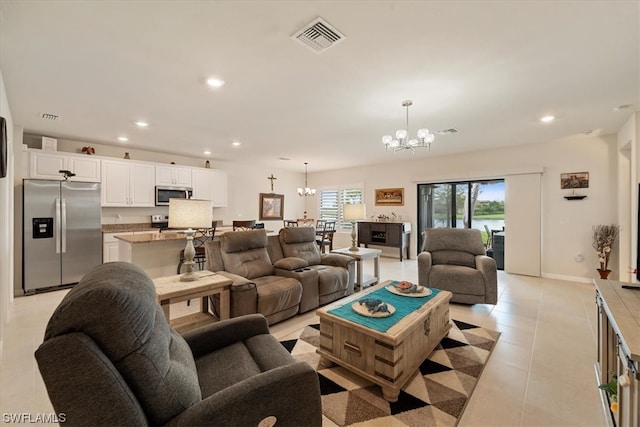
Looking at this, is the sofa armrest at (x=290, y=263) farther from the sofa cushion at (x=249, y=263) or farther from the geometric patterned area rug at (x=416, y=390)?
the geometric patterned area rug at (x=416, y=390)

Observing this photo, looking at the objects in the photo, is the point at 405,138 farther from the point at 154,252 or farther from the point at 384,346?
the point at 154,252

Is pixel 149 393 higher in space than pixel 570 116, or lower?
lower

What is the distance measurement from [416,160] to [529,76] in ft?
13.6

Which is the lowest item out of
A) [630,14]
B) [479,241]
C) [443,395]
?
[443,395]

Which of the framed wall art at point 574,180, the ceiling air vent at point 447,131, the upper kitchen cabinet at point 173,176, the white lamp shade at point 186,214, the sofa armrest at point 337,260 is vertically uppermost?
the ceiling air vent at point 447,131

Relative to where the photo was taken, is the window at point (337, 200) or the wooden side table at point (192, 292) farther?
the window at point (337, 200)

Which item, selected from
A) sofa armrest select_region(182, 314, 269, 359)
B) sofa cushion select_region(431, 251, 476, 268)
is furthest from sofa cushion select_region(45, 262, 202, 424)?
sofa cushion select_region(431, 251, 476, 268)

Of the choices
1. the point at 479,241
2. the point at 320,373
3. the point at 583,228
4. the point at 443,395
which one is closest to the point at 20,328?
the point at 320,373

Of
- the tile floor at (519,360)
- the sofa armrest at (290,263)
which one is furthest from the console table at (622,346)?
the sofa armrest at (290,263)

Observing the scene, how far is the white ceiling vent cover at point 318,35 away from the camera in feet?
6.18

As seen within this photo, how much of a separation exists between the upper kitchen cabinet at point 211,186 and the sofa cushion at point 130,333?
568 centimetres

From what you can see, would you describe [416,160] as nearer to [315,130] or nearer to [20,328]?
Answer: [315,130]

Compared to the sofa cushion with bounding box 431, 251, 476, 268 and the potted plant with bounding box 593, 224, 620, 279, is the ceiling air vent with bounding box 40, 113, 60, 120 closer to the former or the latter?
the sofa cushion with bounding box 431, 251, 476, 268

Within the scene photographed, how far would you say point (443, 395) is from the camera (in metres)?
1.88
